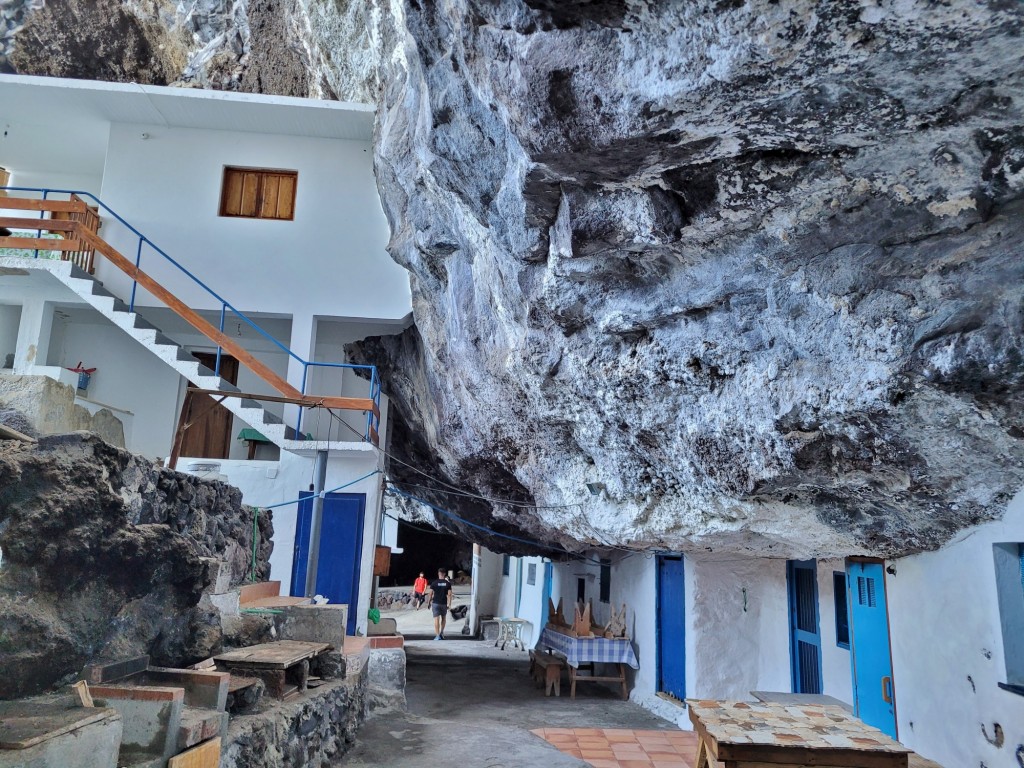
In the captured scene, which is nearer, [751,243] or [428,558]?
[751,243]

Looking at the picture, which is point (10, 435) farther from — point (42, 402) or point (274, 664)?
point (42, 402)

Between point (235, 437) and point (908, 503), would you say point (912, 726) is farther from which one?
point (235, 437)

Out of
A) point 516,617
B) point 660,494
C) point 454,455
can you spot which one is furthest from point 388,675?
point 516,617

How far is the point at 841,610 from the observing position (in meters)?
8.09

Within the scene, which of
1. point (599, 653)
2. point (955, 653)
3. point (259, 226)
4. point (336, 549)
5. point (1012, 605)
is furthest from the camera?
point (259, 226)

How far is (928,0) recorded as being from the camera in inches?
104

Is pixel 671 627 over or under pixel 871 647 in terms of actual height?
under

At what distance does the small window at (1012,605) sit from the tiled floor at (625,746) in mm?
3239

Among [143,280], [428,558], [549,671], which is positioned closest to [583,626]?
[549,671]

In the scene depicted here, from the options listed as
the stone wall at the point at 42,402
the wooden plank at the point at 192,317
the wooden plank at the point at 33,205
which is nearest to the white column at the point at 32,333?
the wooden plank at the point at 33,205

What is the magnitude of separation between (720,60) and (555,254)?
7.35ft

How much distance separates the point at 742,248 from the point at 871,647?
458 centimetres

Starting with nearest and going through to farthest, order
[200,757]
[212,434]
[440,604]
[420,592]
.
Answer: [200,757], [212,434], [440,604], [420,592]

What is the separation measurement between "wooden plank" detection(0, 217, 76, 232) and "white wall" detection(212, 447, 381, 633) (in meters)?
4.04
